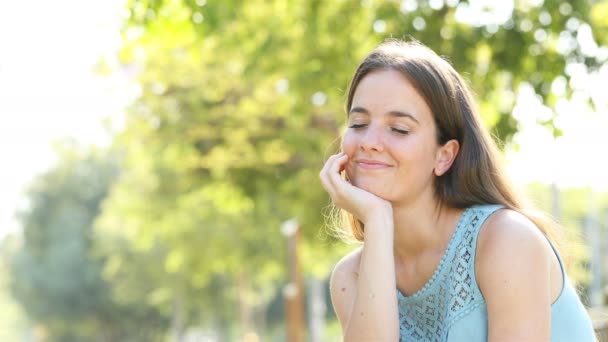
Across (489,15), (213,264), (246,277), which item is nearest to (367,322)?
(489,15)

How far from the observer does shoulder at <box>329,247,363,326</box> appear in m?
3.90

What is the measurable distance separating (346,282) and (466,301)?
0.62 meters

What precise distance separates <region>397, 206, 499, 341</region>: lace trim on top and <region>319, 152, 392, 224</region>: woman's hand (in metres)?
0.25

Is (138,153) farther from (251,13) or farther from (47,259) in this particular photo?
(47,259)

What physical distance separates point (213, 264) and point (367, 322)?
990 inches

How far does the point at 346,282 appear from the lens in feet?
12.8

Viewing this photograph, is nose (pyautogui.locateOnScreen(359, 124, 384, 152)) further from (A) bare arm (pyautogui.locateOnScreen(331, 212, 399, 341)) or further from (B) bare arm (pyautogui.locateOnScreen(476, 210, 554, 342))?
A: (B) bare arm (pyautogui.locateOnScreen(476, 210, 554, 342))

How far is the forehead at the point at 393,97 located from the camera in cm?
342

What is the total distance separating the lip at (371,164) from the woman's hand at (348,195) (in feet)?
0.33

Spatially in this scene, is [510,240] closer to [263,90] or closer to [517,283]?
[517,283]

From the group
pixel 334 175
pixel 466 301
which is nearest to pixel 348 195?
pixel 334 175

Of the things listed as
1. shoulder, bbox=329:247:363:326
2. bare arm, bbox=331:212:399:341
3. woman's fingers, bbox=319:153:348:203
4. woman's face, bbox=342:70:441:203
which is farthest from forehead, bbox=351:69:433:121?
shoulder, bbox=329:247:363:326

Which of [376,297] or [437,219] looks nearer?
[376,297]

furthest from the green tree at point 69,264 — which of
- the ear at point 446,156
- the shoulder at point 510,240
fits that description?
the shoulder at point 510,240
